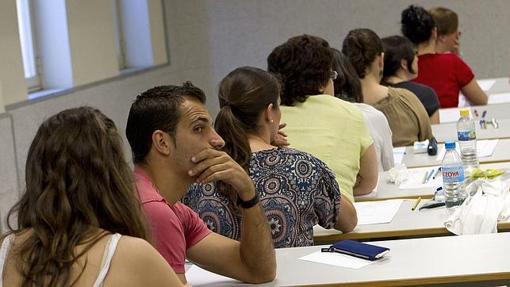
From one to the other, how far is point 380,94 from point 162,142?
9.22ft

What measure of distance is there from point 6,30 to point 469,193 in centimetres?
367

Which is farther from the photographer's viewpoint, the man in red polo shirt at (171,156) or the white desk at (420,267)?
the white desk at (420,267)

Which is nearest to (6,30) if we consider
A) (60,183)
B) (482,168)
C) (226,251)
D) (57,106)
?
(57,106)

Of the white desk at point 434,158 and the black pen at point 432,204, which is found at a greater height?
the black pen at point 432,204

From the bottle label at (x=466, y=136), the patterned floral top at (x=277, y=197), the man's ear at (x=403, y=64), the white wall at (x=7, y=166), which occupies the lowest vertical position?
the white wall at (x=7, y=166)

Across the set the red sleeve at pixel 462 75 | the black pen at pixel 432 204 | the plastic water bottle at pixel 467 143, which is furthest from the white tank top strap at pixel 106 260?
the red sleeve at pixel 462 75

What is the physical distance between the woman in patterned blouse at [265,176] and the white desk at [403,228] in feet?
0.71

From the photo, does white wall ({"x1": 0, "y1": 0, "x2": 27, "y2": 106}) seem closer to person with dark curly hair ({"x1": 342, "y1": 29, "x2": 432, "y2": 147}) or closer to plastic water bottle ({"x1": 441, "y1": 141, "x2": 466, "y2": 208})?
person with dark curly hair ({"x1": 342, "y1": 29, "x2": 432, "y2": 147})

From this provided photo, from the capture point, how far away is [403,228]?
11.8 ft

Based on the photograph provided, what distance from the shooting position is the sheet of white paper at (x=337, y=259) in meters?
3.05

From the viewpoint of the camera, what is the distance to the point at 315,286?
9.44 ft

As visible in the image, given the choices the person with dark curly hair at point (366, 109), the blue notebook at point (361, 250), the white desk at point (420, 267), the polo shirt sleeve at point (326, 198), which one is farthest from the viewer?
the person with dark curly hair at point (366, 109)

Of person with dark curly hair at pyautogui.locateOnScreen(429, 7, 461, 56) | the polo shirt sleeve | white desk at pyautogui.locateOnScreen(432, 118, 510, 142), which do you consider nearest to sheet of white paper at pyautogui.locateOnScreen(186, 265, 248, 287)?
the polo shirt sleeve

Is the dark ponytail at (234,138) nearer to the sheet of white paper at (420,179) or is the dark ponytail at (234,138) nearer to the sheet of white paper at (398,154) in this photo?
the sheet of white paper at (420,179)
